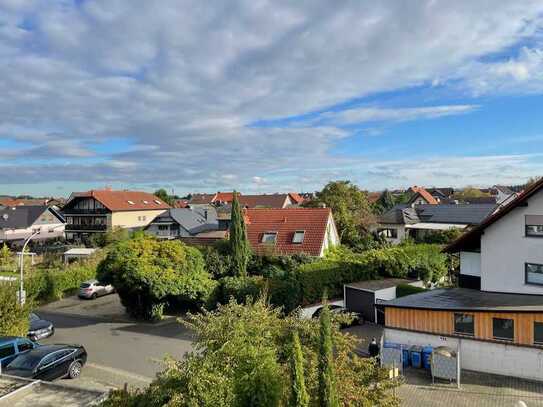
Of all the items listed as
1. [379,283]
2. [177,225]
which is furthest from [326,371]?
[177,225]

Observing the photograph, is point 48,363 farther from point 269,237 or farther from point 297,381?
point 269,237

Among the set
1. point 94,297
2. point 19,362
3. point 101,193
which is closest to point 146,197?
point 101,193

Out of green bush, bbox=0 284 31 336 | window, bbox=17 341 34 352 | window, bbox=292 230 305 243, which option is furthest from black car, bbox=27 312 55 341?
window, bbox=292 230 305 243

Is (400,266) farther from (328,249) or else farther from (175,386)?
(175,386)

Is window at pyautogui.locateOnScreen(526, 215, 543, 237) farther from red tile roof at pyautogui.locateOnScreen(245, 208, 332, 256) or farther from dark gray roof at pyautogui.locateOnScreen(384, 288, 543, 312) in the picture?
red tile roof at pyautogui.locateOnScreen(245, 208, 332, 256)

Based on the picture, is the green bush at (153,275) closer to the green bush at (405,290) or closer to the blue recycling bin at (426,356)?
the green bush at (405,290)

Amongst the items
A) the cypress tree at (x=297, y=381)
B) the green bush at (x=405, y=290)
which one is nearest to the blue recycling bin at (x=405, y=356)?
the green bush at (x=405, y=290)
